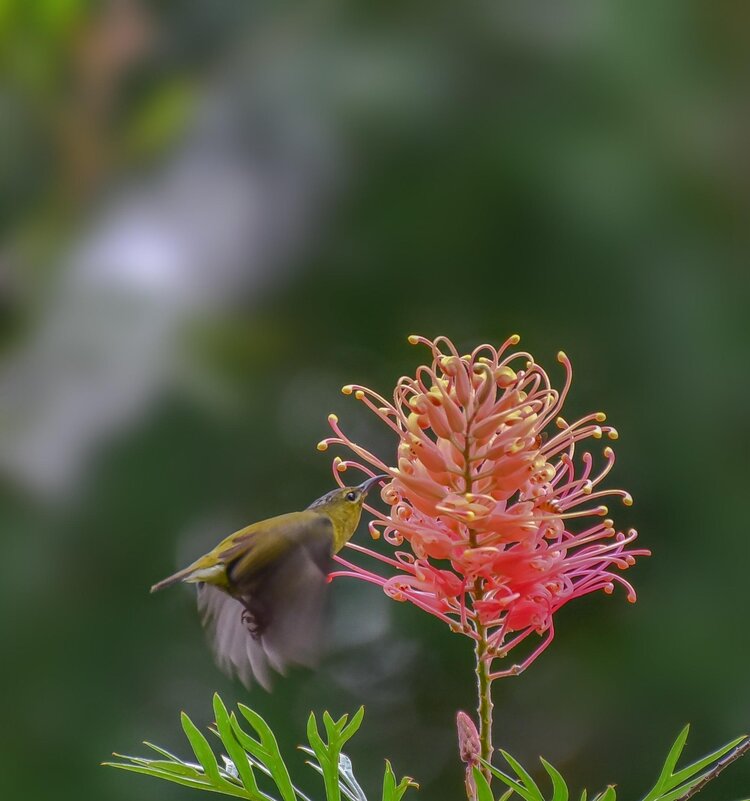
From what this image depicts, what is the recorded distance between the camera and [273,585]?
112 centimetres

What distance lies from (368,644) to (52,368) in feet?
3.09

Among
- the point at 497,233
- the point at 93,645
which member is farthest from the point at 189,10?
the point at 93,645

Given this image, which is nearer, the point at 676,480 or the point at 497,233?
the point at 676,480

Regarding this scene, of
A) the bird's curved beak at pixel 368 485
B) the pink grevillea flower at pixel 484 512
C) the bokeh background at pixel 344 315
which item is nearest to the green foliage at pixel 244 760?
the pink grevillea flower at pixel 484 512

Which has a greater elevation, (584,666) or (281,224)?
(281,224)

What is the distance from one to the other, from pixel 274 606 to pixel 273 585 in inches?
1.6

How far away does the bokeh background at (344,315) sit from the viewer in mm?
2314

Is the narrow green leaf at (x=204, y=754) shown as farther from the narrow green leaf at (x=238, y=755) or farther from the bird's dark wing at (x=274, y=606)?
the bird's dark wing at (x=274, y=606)

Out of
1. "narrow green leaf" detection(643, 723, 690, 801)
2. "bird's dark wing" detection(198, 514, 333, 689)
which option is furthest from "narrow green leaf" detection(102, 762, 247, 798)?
"narrow green leaf" detection(643, 723, 690, 801)

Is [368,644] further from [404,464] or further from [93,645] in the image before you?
[404,464]

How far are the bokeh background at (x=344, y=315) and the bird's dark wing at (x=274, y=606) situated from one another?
1134mm

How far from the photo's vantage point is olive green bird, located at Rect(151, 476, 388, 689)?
104 cm

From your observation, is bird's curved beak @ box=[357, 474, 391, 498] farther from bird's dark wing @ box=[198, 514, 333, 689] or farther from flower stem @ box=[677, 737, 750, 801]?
flower stem @ box=[677, 737, 750, 801]

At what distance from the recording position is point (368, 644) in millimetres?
2461
